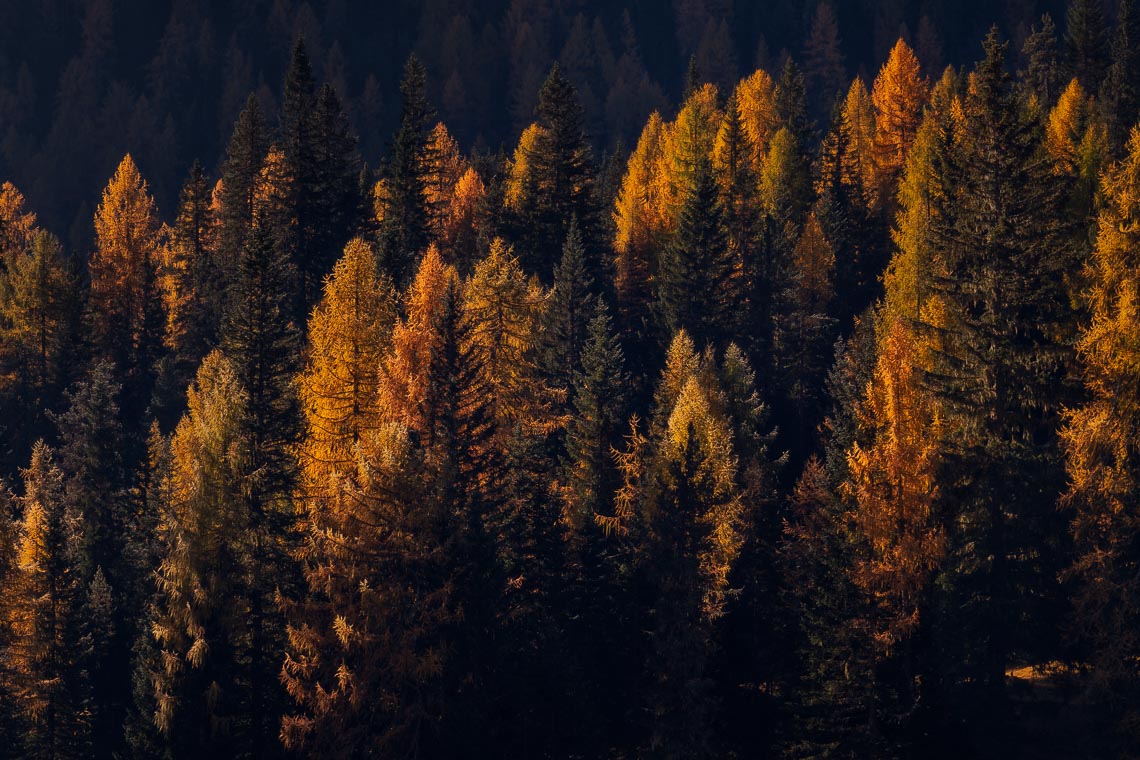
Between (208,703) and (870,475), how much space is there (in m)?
22.1

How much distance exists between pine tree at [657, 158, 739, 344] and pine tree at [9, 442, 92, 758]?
32.8 m

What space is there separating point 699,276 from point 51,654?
120 feet

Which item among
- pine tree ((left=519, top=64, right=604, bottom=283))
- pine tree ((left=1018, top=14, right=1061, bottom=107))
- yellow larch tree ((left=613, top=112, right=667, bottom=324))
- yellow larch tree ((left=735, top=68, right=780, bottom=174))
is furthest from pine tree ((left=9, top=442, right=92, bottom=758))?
pine tree ((left=1018, top=14, right=1061, bottom=107))

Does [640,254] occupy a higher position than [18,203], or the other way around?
[18,203]

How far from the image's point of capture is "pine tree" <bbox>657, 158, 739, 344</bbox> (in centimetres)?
6712

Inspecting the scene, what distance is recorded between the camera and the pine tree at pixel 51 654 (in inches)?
1817

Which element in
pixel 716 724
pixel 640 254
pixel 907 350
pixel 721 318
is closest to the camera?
pixel 907 350

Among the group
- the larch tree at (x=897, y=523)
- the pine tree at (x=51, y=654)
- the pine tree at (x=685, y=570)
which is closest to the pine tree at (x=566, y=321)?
the pine tree at (x=685, y=570)

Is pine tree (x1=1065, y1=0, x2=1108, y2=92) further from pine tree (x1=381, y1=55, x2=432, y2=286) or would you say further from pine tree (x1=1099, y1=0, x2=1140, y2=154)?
pine tree (x1=381, y1=55, x2=432, y2=286)

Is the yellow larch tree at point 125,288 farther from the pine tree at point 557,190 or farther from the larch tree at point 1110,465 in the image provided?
the larch tree at point 1110,465

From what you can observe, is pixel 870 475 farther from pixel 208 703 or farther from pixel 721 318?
pixel 721 318

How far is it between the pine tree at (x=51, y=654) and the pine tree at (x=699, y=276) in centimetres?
3278

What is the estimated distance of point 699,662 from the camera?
4394cm

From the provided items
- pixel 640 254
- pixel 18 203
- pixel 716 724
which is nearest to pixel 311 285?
pixel 640 254
